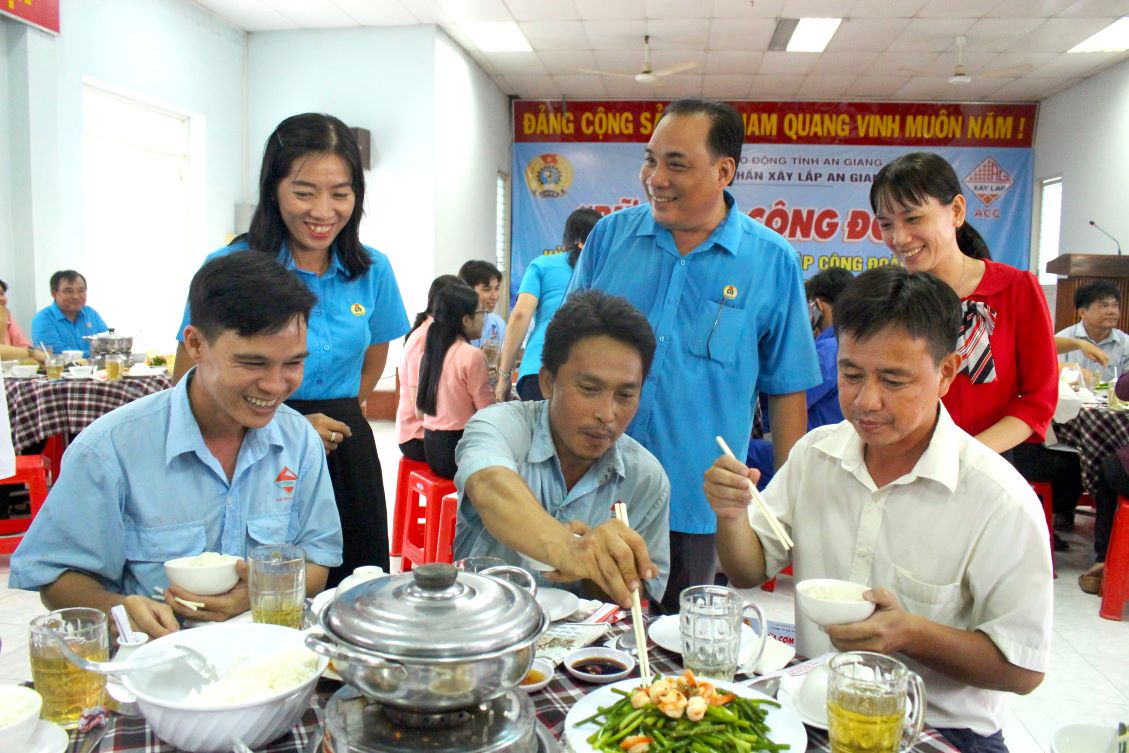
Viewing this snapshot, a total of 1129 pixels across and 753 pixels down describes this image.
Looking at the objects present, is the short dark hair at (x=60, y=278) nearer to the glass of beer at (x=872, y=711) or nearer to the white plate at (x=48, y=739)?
the white plate at (x=48, y=739)

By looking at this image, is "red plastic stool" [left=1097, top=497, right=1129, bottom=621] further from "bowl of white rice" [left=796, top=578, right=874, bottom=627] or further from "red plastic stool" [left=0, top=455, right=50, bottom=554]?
"red plastic stool" [left=0, top=455, right=50, bottom=554]

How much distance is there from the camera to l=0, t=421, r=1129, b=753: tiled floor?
8.80ft

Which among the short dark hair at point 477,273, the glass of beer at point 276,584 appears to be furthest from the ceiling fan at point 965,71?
the glass of beer at point 276,584

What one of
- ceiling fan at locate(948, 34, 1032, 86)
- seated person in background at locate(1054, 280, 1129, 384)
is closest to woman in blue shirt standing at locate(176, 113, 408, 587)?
seated person in background at locate(1054, 280, 1129, 384)

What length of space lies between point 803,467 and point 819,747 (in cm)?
69

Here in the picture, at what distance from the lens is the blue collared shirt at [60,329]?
550 cm

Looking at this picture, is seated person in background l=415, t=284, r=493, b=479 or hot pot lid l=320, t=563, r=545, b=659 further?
seated person in background l=415, t=284, r=493, b=479

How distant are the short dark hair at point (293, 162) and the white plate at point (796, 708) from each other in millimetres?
1549

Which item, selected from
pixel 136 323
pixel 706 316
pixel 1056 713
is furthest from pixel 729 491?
pixel 136 323

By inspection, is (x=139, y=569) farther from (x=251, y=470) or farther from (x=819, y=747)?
(x=819, y=747)

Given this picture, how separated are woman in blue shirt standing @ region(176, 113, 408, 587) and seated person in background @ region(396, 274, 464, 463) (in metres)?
1.61

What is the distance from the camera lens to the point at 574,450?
1722 millimetres

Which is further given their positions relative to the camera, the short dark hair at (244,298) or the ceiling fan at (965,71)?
the ceiling fan at (965,71)

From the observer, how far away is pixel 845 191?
10.1m
